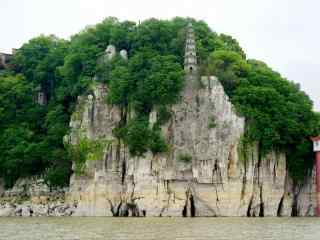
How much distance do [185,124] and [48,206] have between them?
13245 mm

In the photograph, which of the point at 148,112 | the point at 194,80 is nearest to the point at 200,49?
the point at 194,80

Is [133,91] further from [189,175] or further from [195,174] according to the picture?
[195,174]

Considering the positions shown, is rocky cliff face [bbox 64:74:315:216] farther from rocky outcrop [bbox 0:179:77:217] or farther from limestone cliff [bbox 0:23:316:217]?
rocky outcrop [bbox 0:179:77:217]

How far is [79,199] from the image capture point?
177ft

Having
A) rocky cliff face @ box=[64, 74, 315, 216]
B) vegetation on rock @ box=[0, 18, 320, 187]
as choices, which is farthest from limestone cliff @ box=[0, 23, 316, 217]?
vegetation on rock @ box=[0, 18, 320, 187]

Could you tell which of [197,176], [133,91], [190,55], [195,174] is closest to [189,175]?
[195,174]

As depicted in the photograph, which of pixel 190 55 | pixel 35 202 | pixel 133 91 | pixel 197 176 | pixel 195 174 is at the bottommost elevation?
pixel 35 202

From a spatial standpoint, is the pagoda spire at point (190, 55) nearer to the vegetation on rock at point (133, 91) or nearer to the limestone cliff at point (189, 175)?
the limestone cliff at point (189, 175)

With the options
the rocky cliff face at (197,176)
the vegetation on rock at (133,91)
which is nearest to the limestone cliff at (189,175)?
the rocky cliff face at (197,176)

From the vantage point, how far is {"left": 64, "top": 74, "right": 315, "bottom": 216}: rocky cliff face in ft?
170

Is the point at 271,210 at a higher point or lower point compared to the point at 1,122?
lower

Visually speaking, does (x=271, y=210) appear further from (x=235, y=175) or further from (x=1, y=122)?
(x=1, y=122)

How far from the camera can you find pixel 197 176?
51.8m

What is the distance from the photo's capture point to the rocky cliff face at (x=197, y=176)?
170 ft
